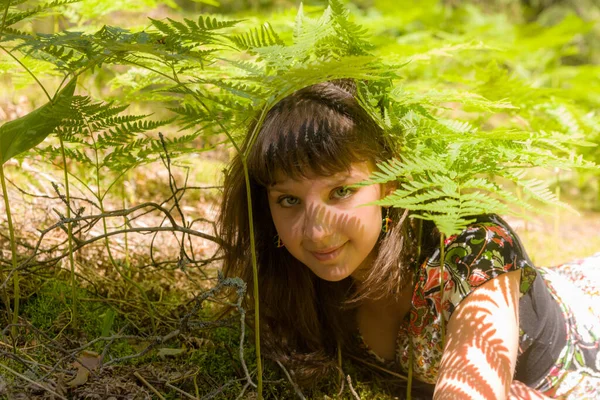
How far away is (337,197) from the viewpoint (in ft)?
5.55

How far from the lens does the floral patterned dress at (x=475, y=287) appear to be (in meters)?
1.77

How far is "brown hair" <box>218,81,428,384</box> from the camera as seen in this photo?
1.69 meters

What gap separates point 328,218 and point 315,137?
0.80ft

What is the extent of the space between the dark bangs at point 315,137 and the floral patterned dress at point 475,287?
0.42 meters

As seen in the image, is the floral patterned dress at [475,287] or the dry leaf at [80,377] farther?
the floral patterned dress at [475,287]

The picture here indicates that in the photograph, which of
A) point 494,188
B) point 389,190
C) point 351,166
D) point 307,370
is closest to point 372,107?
point 351,166

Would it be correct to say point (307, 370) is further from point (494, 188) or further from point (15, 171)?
point (15, 171)

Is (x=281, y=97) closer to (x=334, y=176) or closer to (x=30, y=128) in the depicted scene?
(x=334, y=176)

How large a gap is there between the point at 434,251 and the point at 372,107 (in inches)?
22.6

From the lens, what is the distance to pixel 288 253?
2.08 metres

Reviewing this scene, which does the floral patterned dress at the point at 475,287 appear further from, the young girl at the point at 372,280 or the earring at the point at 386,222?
the earring at the point at 386,222

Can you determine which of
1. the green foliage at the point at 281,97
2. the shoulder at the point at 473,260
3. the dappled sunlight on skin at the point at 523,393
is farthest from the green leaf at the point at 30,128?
the dappled sunlight on skin at the point at 523,393

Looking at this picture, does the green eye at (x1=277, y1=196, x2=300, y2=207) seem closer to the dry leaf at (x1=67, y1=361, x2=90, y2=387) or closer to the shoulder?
the shoulder

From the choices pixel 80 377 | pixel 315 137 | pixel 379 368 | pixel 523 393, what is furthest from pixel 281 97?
pixel 523 393
